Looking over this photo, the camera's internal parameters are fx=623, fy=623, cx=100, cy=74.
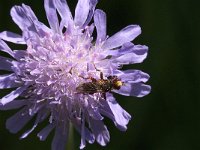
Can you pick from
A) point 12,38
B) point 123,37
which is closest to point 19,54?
point 12,38

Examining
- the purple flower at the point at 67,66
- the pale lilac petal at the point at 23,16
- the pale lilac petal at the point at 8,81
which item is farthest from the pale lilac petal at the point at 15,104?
the pale lilac petal at the point at 23,16

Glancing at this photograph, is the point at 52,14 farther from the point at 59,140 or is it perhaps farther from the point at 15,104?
the point at 59,140

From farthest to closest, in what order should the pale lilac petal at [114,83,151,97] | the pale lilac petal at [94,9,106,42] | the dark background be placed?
the dark background, the pale lilac petal at [114,83,151,97], the pale lilac petal at [94,9,106,42]

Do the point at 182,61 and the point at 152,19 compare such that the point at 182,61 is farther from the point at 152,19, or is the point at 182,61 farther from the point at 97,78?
the point at 97,78

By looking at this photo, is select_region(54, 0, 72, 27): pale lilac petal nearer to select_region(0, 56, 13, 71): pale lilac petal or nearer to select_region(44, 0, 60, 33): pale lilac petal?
select_region(44, 0, 60, 33): pale lilac petal

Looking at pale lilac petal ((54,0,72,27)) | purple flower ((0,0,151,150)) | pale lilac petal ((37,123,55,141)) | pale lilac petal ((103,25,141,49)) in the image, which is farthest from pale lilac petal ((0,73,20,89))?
pale lilac petal ((103,25,141,49))

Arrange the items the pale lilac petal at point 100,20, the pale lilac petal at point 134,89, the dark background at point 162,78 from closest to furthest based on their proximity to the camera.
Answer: the pale lilac petal at point 100,20 → the pale lilac petal at point 134,89 → the dark background at point 162,78

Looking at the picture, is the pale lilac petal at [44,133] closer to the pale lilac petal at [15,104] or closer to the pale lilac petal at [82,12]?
the pale lilac petal at [15,104]
